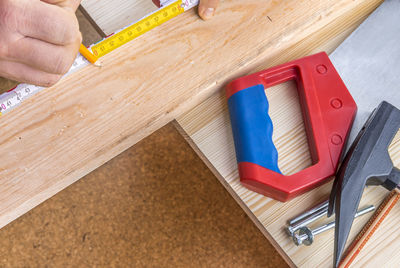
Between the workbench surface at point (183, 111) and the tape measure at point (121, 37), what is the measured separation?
0.02 m

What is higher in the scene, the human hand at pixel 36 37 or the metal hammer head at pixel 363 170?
the human hand at pixel 36 37

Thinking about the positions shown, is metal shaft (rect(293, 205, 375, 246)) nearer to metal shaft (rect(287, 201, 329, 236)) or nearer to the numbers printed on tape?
metal shaft (rect(287, 201, 329, 236))

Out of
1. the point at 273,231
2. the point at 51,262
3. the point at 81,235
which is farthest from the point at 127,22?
the point at 51,262

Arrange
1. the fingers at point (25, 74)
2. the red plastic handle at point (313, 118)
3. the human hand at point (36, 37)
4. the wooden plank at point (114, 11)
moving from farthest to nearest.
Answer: the wooden plank at point (114, 11), the red plastic handle at point (313, 118), the fingers at point (25, 74), the human hand at point (36, 37)

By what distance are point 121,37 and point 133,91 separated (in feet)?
0.46

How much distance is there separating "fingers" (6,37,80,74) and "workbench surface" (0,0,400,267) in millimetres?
179

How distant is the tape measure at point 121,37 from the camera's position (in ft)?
2.86

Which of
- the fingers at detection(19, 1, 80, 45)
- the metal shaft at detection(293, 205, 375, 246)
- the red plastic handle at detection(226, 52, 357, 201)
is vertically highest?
the fingers at detection(19, 1, 80, 45)

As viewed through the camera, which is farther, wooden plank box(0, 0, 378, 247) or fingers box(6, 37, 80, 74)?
wooden plank box(0, 0, 378, 247)

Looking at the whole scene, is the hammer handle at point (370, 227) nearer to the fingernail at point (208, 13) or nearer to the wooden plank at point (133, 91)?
the wooden plank at point (133, 91)

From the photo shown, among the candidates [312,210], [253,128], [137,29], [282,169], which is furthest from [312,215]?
[137,29]

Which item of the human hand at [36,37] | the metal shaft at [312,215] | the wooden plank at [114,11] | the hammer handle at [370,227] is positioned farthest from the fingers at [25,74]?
the hammer handle at [370,227]

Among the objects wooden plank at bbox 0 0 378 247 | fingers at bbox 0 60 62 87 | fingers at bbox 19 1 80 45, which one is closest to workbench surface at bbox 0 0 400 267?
wooden plank at bbox 0 0 378 247

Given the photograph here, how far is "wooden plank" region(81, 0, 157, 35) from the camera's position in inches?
40.6
